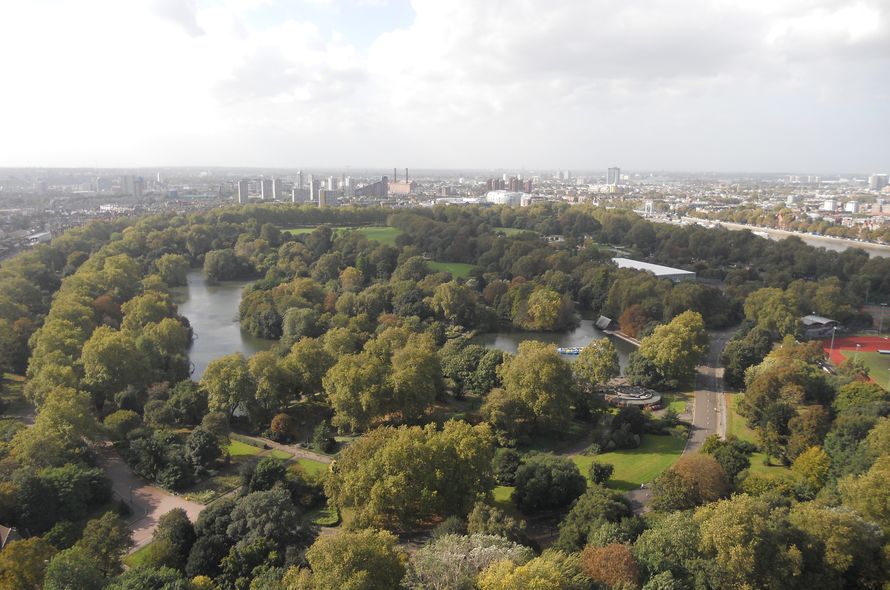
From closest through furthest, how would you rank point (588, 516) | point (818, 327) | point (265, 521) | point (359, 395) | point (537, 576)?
point (537, 576) → point (265, 521) → point (588, 516) → point (359, 395) → point (818, 327)

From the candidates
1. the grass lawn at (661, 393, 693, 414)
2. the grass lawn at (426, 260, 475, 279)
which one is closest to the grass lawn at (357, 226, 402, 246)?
the grass lawn at (426, 260, 475, 279)

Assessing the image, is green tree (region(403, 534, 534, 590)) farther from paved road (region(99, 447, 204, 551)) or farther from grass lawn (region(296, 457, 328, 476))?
paved road (region(99, 447, 204, 551))

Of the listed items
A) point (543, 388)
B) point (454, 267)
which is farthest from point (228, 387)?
point (454, 267)

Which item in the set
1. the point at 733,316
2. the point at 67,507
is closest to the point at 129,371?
the point at 67,507

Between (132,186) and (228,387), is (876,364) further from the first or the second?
(132,186)

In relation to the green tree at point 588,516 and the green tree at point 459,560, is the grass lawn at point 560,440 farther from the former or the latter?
the green tree at point 459,560

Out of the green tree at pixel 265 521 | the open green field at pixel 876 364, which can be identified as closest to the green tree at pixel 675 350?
the open green field at pixel 876 364
